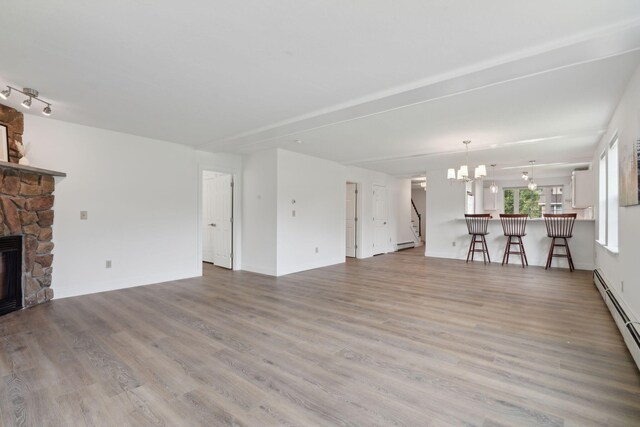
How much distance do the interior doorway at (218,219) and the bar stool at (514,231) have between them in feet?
19.2

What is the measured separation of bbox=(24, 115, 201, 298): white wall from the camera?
13.6 ft

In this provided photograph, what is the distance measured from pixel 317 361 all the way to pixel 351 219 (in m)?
5.91

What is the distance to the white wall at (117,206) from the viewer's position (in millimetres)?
4141

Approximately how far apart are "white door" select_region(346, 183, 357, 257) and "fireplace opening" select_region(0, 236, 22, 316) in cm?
625

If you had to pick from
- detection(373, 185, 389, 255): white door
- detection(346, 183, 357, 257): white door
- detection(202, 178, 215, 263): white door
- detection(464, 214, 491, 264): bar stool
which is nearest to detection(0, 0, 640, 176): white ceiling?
detection(202, 178, 215, 263): white door

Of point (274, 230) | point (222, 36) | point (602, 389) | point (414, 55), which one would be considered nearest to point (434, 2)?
point (414, 55)

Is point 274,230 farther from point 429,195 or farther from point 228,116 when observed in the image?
point 429,195

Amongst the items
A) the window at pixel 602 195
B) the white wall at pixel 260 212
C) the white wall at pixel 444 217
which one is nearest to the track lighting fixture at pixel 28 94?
the white wall at pixel 260 212

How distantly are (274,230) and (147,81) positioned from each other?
3265 mm

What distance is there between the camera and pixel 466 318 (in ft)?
11.0

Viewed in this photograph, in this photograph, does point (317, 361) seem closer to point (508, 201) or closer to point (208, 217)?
point (208, 217)

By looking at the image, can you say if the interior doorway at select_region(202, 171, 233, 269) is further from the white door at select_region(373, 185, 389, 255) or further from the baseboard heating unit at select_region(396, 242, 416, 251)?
the baseboard heating unit at select_region(396, 242, 416, 251)

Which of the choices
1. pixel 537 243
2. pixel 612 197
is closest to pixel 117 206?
pixel 612 197

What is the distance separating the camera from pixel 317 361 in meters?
2.39
